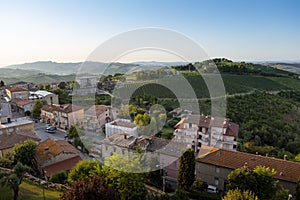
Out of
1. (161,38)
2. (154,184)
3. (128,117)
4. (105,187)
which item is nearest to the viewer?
(105,187)

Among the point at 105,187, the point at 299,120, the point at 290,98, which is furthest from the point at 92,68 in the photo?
the point at 290,98

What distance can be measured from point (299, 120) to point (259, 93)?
6749 millimetres

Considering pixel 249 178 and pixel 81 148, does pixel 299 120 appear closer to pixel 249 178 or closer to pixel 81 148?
pixel 249 178

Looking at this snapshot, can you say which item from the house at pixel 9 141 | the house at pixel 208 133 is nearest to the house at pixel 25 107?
the house at pixel 9 141

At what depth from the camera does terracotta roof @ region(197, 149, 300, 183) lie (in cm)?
1013

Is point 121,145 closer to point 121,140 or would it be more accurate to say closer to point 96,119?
point 121,140

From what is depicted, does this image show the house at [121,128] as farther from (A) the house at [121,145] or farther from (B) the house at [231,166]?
(B) the house at [231,166]

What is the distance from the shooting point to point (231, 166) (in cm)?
1094

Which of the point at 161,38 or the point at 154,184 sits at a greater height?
the point at 161,38

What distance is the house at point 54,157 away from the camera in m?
12.1

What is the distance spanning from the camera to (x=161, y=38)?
8.15 metres

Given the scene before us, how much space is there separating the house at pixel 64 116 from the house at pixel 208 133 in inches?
386

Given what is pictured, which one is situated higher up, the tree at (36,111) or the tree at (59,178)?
the tree at (36,111)

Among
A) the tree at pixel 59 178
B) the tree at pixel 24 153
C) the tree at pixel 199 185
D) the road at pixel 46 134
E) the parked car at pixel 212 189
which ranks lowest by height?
the parked car at pixel 212 189
